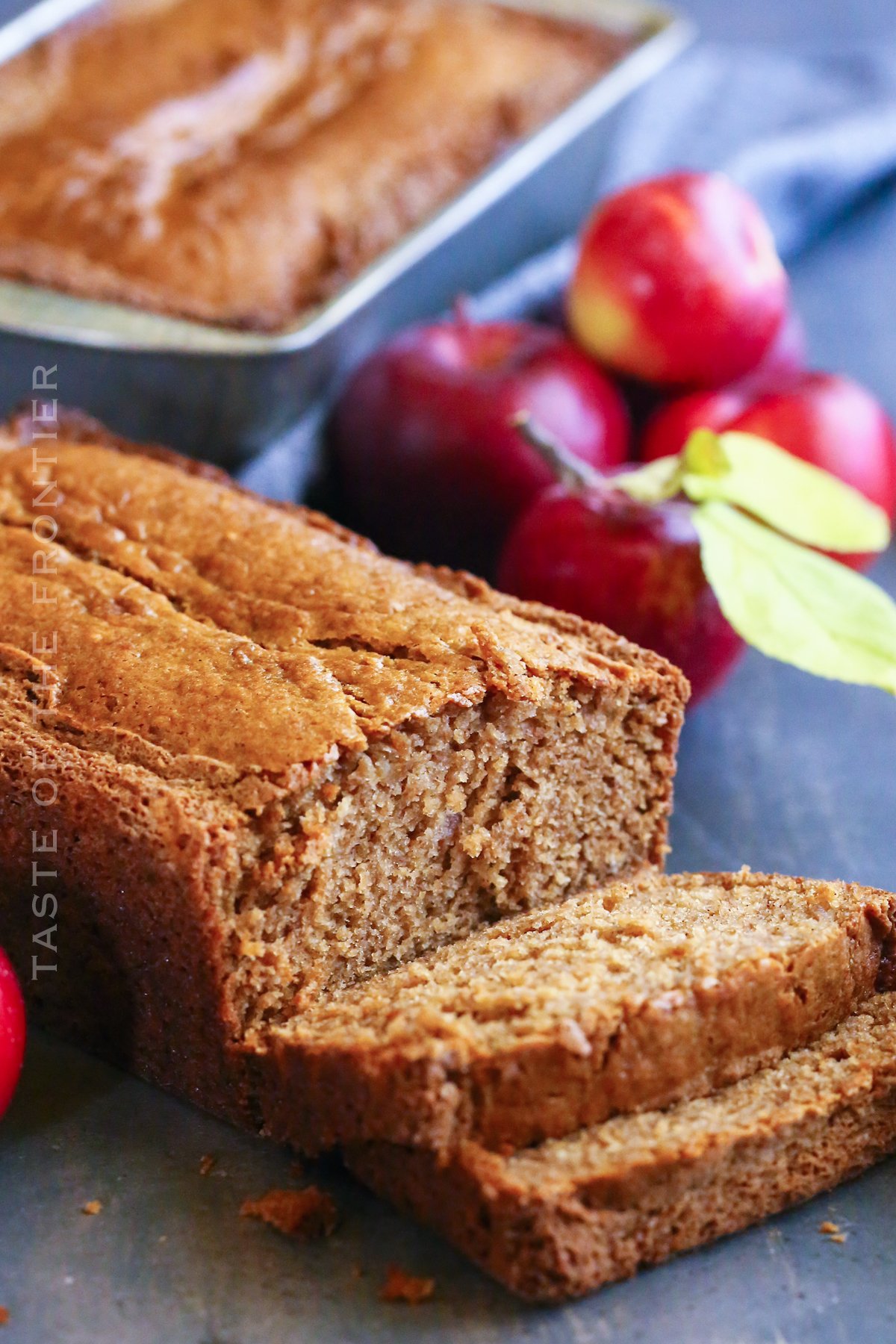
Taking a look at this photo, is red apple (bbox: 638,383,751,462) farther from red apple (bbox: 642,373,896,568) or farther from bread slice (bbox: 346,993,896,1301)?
bread slice (bbox: 346,993,896,1301)

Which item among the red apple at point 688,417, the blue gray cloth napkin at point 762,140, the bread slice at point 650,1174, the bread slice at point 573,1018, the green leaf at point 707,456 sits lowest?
the bread slice at point 650,1174

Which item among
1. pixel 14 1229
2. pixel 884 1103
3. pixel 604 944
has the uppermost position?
pixel 604 944

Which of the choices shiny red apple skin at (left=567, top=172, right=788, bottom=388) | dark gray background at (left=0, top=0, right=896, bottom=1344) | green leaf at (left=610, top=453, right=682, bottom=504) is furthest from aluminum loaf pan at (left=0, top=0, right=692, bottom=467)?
dark gray background at (left=0, top=0, right=896, bottom=1344)

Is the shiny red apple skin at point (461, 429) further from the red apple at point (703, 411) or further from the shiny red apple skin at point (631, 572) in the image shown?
the shiny red apple skin at point (631, 572)

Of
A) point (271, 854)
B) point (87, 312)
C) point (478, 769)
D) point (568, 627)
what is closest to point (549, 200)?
point (87, 312)

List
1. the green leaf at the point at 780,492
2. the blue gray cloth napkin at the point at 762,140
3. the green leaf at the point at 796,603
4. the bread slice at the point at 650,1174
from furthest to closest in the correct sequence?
the blue gray cloth napkin at the point at 762,140, the green leaf at the point at 780,492, the green leaf at the point at 796,603, the bread slice at the point at 650,1174

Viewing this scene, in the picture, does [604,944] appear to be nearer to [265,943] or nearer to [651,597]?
[265,943]

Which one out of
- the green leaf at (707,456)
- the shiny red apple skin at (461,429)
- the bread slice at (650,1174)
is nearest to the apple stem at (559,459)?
the green leaf at (707,456)

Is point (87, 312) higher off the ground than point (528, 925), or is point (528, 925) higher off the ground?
point (87, 312)
